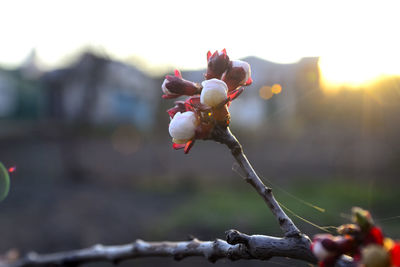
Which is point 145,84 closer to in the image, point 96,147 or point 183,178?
point 96,147

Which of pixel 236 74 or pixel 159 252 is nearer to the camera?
pixel 236 74

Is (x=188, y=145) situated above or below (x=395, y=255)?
above

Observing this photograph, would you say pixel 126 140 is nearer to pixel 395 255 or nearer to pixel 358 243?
pixel 358 243

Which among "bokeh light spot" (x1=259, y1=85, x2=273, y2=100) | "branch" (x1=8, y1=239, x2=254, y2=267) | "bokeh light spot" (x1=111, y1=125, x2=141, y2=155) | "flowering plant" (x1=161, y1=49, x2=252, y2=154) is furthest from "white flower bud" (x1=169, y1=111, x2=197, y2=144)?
"bokeh light spot" (x1=259, y1=85, x2=273, y2=100)

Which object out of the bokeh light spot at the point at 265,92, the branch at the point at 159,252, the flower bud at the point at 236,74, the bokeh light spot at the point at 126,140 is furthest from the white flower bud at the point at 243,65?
the bokeh light spot at the point at 265,92

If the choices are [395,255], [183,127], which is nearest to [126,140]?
[183,127]

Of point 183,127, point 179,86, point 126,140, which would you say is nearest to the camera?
point 183,127

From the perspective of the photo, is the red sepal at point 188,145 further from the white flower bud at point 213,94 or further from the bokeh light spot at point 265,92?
the bokeh light spot at point 265,92

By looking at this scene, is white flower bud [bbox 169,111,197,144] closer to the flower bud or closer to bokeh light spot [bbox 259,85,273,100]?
the flower bud
